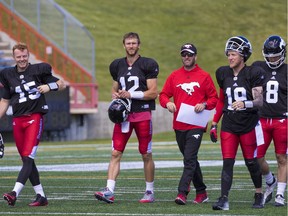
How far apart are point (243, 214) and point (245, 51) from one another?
181 centimetres

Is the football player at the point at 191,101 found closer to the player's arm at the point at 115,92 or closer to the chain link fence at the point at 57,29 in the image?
the player's arm at the point at 115,92

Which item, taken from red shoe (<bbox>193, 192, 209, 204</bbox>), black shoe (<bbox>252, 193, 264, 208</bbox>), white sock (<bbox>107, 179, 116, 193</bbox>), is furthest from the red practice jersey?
black shoe (<bbox>252, 193, 264, 208</bbox>)

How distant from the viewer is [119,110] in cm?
1148

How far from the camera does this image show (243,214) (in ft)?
32.7

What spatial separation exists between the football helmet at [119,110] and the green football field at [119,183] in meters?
0.91

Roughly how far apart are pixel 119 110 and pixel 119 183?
2694mm

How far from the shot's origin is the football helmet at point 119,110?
11.5m

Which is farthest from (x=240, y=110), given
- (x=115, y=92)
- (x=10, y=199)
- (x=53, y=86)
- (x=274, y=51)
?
(x=10, y=199)

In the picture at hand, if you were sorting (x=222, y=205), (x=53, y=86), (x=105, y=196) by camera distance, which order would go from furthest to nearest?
(x=53, y=86)
(x=105, y=196)
(x=222, y=205)

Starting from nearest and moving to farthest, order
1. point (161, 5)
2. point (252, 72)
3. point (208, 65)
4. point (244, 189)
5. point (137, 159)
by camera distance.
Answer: point (252, 72) < point (244, 189) < point (137, 159) < point (208, 65) < point (161, 5)

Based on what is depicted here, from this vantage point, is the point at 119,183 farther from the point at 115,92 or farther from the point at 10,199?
the point at 10,199

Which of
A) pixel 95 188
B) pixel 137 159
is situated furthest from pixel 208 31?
pixel 95 188

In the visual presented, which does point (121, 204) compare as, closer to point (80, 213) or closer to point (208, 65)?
point (80, 213)

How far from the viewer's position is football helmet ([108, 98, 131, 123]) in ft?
37.7
